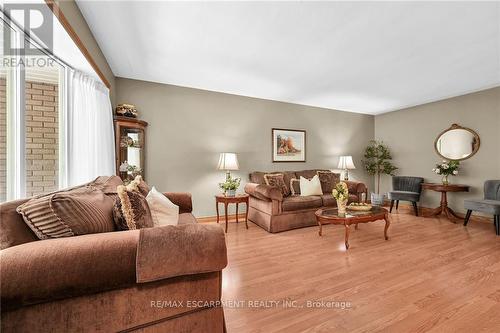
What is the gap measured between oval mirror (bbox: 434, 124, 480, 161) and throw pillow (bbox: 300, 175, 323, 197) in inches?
107

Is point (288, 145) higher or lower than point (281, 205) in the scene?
higher

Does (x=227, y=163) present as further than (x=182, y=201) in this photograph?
Yes

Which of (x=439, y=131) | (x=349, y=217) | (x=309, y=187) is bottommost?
(x=349, y=217)

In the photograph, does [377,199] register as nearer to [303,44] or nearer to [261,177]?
[261,177]

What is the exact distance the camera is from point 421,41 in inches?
93.7

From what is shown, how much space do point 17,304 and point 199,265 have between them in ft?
2.25

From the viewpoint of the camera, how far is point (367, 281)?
1956 millimetres

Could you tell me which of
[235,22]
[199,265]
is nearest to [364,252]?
[199,265]

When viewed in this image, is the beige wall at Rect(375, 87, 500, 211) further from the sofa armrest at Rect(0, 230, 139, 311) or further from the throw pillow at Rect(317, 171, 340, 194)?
the sofa armrest at Rect(0, 230, 139, 311)

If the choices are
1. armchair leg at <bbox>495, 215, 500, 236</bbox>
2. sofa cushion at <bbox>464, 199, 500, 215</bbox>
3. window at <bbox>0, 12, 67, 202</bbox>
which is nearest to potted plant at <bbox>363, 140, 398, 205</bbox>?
sofa cushion at <bbox>464, 199, 500, 215</bbox>

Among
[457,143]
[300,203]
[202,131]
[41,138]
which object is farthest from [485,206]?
[41,138]

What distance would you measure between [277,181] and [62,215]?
324cm

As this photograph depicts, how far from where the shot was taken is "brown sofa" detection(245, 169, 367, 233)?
Result: 11.2 ft

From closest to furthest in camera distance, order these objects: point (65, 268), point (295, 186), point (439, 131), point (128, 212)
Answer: point (65, 268) < point (128, 212) < point (295, 186) < point (439, 131)
